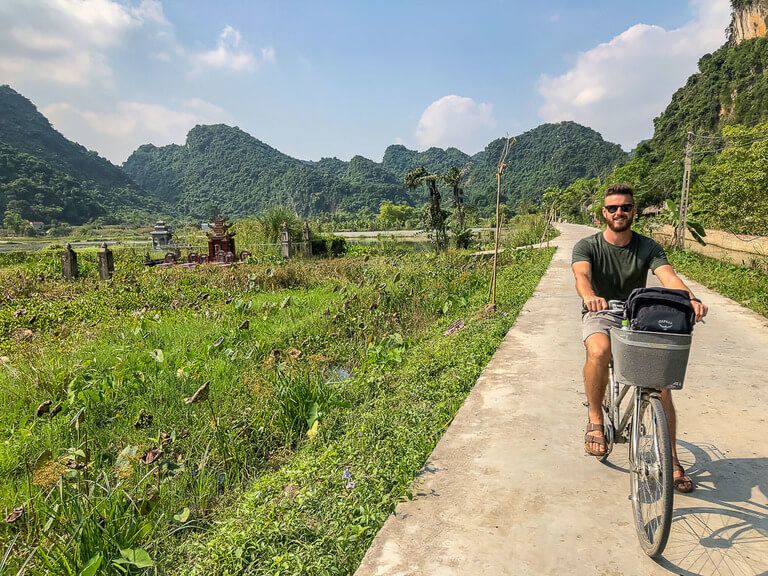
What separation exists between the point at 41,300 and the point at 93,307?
4.00 feet

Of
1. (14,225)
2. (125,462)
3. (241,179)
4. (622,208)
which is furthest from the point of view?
(241,179)

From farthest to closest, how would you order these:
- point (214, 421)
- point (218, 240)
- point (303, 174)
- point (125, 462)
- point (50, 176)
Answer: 1. point (303, 174)
2. point (50, 176)
3. point (218, 240)
4. point (214, 421)
5. point (125, 462)

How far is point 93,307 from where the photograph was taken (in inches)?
288

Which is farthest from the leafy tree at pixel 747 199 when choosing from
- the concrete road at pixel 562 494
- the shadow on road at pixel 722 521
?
the shadow on road at pixel 722 521

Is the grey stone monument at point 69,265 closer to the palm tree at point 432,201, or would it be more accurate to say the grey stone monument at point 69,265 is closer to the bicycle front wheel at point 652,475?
the bicycle front wheel at point 652,475

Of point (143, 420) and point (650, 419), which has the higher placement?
point (650, 419)

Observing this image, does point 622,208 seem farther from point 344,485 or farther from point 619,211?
point 344,485

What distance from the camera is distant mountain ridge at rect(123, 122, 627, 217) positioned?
95.8m

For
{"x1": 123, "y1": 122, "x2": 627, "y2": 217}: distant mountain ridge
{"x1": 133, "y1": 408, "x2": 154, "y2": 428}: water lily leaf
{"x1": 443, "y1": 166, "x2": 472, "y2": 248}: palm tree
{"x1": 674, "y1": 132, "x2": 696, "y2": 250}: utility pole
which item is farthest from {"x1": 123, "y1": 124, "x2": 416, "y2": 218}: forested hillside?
{"x1": 133, "y1": 408, "x2": 154, "y2": 428}: water lily leaf

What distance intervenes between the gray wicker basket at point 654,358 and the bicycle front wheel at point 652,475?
0.15 meters

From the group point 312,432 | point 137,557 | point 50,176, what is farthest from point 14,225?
point 137,557

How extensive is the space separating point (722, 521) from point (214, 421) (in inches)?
122

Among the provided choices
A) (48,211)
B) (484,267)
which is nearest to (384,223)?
(48,211)

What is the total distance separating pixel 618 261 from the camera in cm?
240
